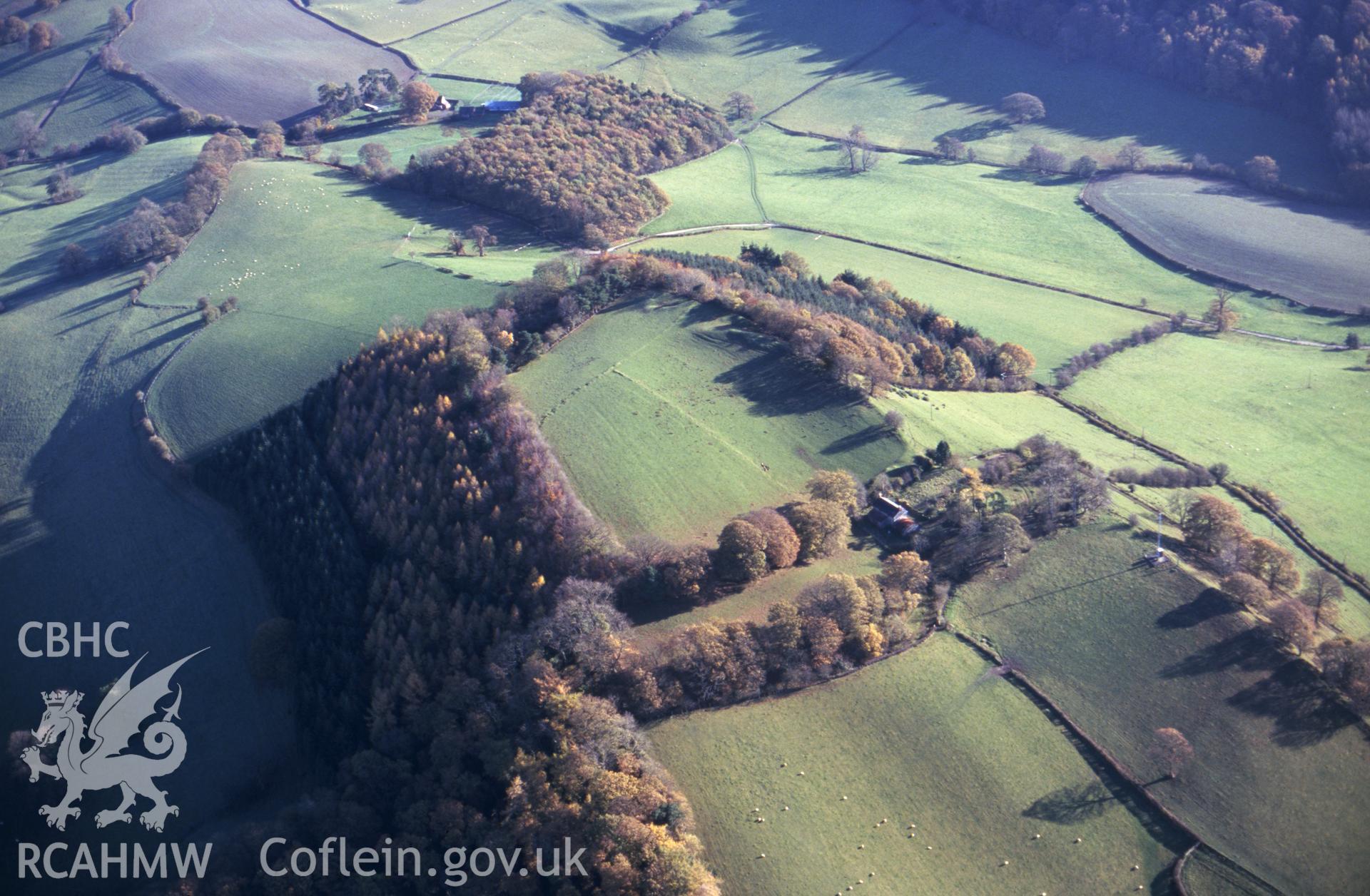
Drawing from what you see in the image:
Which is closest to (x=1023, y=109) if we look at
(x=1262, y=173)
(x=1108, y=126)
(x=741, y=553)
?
(x=1108, y=126)

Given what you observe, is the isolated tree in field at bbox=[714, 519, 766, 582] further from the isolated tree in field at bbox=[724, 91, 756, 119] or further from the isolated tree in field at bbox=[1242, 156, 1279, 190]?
the isolated tree in field at bbox=[724, 91, 756, 119]

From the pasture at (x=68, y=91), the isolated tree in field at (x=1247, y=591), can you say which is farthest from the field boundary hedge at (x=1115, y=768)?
the pasture at (x=68, y=91)

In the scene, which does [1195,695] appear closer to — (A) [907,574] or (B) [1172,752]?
(B) [1172,752]

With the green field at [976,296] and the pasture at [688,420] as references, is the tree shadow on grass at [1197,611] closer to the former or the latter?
the pasture at [688,420]

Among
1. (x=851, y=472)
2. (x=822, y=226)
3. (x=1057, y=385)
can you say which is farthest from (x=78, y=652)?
(x=822, y=226)

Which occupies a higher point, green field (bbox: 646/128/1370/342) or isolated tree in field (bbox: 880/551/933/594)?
green field (bbox: 646/128/1370/342)

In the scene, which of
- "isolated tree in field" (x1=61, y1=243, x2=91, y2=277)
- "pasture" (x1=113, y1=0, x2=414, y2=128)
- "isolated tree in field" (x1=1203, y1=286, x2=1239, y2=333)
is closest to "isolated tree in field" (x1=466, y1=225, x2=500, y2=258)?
"isolated tree in field" (x1=61, y1=243, x2=91, y2=277)
